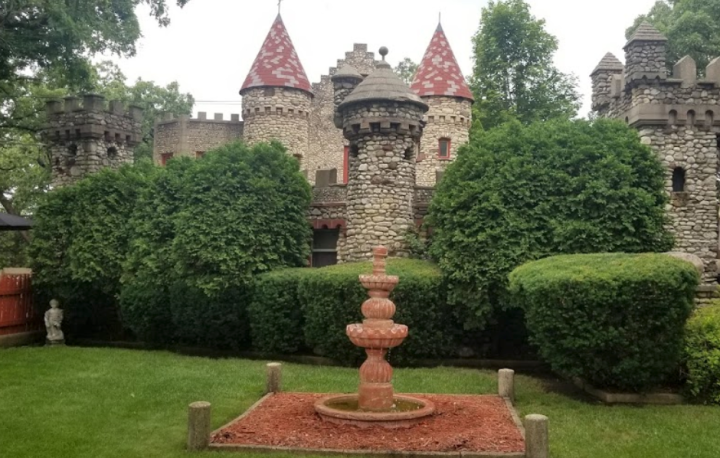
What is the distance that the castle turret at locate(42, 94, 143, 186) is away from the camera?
25.5 m

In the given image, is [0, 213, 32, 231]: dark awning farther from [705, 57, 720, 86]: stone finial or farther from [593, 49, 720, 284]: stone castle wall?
[705, 57, 720, 86]: stone finial

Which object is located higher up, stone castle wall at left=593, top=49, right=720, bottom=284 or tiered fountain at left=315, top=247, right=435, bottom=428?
stone castle wall at left=593, top=49, right=720, bottom=284

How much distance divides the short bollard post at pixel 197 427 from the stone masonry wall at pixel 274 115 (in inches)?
948

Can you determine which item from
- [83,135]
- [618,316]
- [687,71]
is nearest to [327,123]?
[83,135]

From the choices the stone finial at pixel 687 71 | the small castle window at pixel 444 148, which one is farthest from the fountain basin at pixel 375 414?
the small castle window at pixel 444 148

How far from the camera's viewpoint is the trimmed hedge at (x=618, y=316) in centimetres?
1202

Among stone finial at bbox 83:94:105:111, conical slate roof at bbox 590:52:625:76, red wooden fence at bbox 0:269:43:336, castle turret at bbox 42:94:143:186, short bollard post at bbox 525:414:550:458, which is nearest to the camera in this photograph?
short bollard post at bbox 525:414:550:458

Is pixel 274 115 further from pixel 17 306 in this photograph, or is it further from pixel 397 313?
pixel 397 313

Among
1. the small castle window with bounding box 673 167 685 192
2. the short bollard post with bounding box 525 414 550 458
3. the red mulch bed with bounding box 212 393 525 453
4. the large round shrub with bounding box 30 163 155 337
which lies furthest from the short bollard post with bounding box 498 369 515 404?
the large round shrub with bounding box 30 163 155 337

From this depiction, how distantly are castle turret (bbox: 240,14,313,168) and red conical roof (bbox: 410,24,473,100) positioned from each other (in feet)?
17.2

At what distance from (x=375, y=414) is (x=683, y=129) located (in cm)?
1604

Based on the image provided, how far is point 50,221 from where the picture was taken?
2284 cm

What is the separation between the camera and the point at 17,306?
22.4 metres

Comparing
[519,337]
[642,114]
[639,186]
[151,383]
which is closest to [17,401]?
[151,383]
